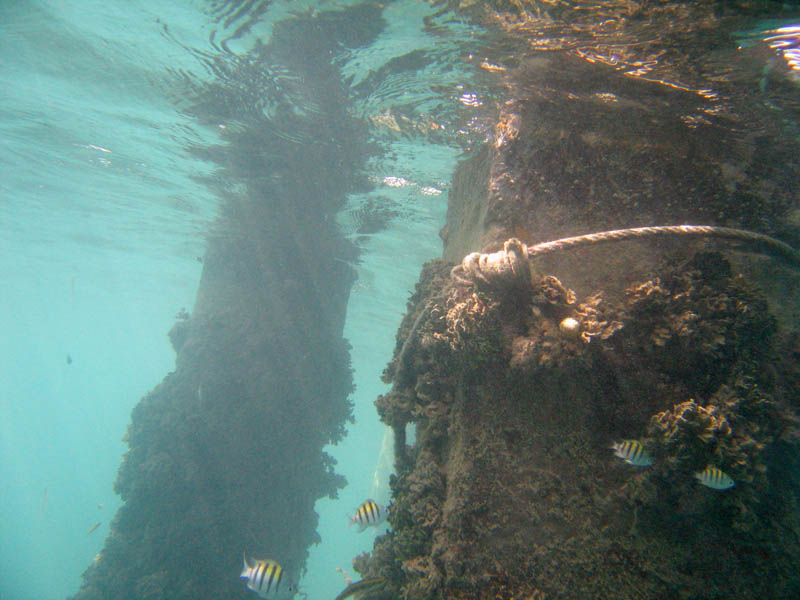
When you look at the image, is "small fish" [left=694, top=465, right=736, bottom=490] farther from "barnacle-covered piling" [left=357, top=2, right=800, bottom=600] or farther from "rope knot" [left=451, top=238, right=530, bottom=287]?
"rope knot" [left=451, top=238, right=530, bottom=287]

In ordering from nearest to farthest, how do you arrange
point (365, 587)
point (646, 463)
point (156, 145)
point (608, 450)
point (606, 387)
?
1. point (646, 463)
2. point (608, 450)
3. point (606, 387)
4. point (365, 587)
5. point (156, 145)

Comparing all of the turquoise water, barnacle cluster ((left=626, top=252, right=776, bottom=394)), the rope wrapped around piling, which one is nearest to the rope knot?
the rope wrapped around piling

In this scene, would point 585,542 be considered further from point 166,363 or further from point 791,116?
point 166,363

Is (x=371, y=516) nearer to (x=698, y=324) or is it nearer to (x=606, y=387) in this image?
(x=606, y=387)

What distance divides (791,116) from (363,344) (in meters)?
40.0

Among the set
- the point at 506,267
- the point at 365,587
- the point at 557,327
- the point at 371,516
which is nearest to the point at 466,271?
the point at 506,267

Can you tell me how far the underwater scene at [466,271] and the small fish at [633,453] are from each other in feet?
0.06

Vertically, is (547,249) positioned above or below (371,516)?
above

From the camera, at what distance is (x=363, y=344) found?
140 ft

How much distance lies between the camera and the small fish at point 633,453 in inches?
101

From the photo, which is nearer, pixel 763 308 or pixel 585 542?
pixel 585 542

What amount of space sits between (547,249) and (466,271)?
70cm

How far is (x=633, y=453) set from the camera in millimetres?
2594

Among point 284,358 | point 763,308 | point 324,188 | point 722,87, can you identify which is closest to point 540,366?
point 763,308
